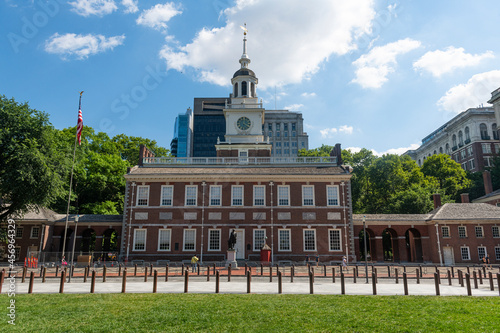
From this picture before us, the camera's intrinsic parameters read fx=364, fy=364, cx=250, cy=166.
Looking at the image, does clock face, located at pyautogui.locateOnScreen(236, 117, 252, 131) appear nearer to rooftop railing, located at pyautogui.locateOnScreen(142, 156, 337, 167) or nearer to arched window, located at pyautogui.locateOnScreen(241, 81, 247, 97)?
arched window, located at pyautogui.locateOnScreen(241, 81, 247, 97)

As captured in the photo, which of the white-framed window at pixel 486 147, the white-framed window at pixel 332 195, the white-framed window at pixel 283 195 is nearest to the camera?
the white-framed window at pixel 332 195

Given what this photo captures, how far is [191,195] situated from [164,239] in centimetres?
523

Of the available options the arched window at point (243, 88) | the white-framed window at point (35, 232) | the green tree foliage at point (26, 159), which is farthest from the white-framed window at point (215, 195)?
the arched window at point (243, 88)

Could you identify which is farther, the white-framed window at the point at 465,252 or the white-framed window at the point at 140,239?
the white-framed window at the point at 465,252

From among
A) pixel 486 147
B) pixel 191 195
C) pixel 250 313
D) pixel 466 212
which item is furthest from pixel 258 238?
pixel 486 147

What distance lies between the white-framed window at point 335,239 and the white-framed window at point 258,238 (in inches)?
264

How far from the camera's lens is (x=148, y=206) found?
37969 mm

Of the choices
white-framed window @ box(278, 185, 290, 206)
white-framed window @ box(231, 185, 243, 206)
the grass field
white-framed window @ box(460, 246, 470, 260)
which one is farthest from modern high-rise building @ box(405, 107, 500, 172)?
the grass field

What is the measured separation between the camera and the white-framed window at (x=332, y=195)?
3775 centimetres

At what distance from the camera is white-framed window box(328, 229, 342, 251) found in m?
36.8

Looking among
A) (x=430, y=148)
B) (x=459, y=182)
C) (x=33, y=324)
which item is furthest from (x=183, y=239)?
(x=430, y=148)

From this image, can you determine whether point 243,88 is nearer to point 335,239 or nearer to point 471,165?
point 335,239

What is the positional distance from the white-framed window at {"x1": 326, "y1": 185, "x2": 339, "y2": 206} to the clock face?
1858 cm

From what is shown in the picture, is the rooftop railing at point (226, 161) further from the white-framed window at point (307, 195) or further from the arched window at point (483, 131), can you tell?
the arched window at point (483, 131)
